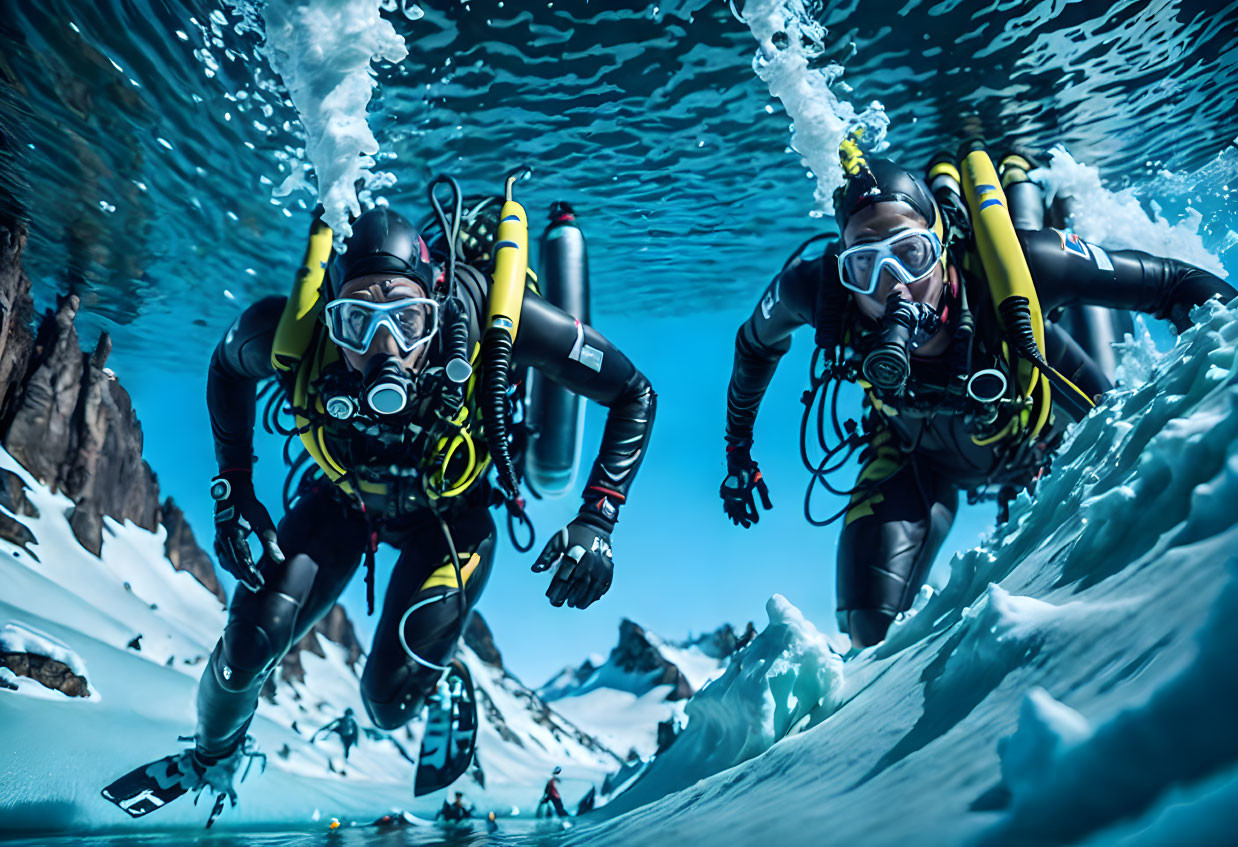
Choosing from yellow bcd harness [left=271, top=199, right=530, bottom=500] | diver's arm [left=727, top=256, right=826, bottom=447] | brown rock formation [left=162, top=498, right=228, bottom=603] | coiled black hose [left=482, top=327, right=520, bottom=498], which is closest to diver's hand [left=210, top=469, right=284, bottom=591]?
yellow bcd harness [left=271, top=199, right=530, bottom=500]

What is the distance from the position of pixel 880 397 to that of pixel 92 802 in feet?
16.9

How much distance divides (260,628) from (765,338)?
3.18 metres

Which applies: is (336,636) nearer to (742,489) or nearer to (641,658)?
(641,658)

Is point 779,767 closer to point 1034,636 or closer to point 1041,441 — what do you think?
point 1034,636

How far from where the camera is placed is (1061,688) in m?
1.04

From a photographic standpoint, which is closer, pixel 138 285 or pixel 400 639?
pixel 400 639

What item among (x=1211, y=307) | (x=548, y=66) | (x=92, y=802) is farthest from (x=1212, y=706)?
(x=548, y=66)

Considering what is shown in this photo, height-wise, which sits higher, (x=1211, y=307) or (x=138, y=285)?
(x=138, y=285)

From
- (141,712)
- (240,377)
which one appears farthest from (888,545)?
(141,712)

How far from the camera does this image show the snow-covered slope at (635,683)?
2283 centimetres

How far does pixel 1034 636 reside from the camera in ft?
4.11

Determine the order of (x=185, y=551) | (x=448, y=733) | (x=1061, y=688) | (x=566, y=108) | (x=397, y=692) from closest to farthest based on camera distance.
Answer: (x=1061, y=688)
(x=397, y=692)
(x=448, y=733)
(x=566, y=108)
(x=185, y=551)

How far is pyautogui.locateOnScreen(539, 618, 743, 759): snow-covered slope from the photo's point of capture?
22828 millimetres

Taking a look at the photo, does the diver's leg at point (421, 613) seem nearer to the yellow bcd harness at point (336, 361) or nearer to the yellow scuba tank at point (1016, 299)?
the yellow bcd harness at point (336, 361)
